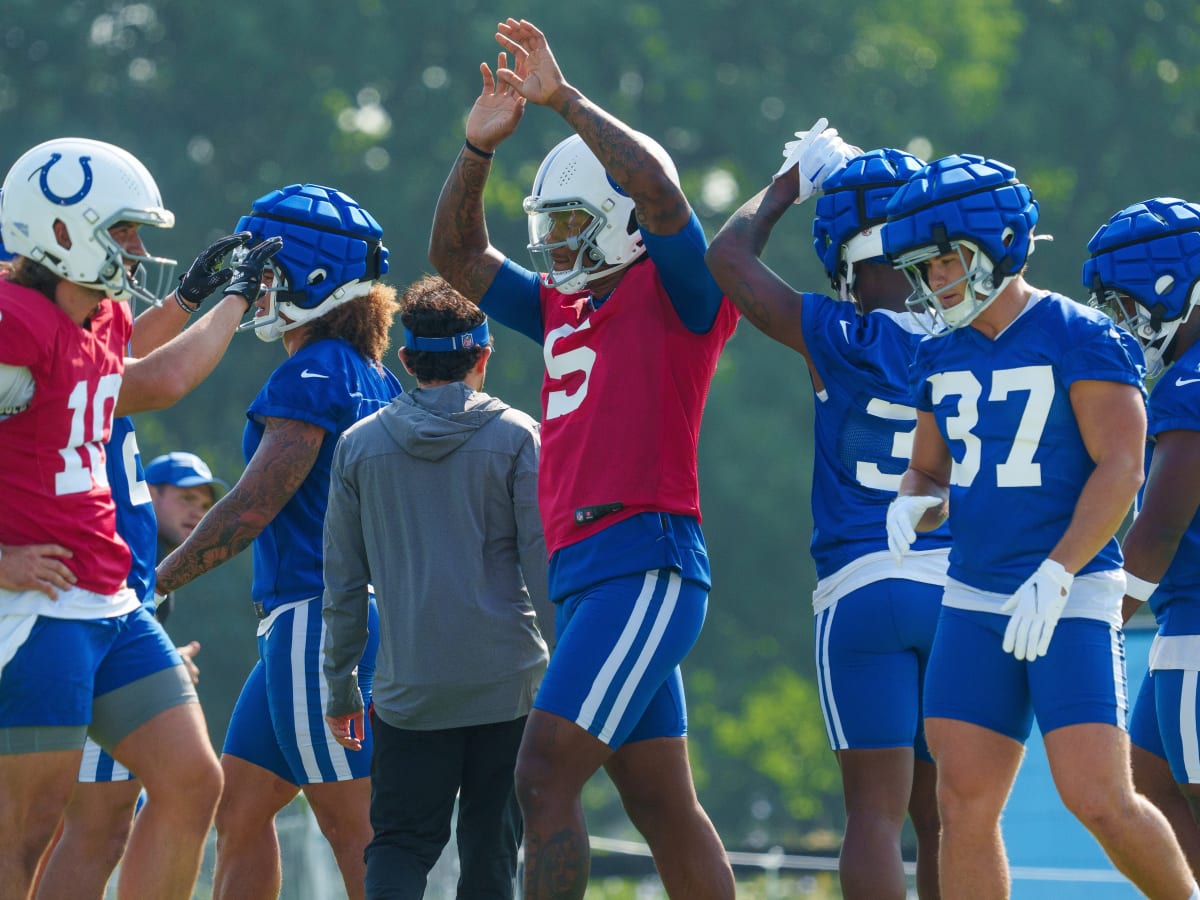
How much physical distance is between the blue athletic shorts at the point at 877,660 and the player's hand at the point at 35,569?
2186mm

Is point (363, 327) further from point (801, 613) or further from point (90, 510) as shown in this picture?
point (801, 613)

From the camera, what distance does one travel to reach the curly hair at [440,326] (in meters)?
6.23

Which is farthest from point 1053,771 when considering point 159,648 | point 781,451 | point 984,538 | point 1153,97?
point 1153,97

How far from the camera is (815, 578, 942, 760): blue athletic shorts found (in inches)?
221

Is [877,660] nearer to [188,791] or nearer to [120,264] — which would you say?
[188,791]

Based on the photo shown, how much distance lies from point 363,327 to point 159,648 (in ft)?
5.20

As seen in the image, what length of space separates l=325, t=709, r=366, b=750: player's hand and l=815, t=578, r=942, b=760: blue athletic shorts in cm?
155

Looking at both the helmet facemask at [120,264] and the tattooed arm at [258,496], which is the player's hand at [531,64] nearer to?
the helmet facemask at [120,264]

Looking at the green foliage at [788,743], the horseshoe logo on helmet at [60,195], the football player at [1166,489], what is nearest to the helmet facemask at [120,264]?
the horseshoe logo on helmet at [60,195]

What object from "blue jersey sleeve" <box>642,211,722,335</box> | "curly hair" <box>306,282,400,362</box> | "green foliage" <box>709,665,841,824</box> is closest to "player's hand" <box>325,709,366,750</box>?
"curly hair" <box>306,282,400,362</box>

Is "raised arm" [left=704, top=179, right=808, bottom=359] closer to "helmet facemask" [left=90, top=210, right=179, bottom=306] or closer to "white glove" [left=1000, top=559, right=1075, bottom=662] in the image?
"white glove" [left=1000, top=559, right=1075, bottom=662]

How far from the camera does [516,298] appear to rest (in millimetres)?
A: 6277

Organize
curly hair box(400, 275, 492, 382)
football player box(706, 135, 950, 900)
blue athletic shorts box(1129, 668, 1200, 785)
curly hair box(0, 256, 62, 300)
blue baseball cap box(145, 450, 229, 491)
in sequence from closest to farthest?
1. football player box(706, 135, 950, 900)
2. curly hair box(0, 256, 62, 300)
3. blue athletic shorts box(1129, 668, 1200, 785)
4. curly hair box(400, 275, 492, 382)
5. blue baseball cap box(145, 450, 229, 491)

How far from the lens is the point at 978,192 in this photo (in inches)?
207
